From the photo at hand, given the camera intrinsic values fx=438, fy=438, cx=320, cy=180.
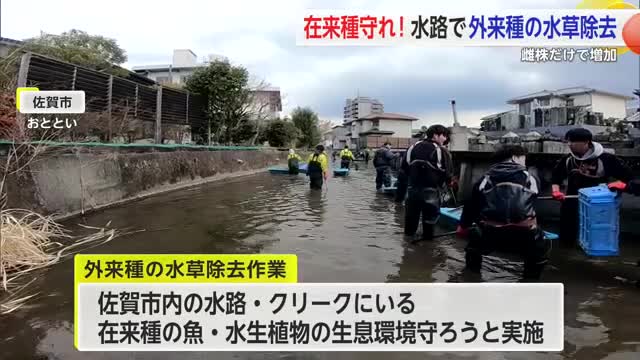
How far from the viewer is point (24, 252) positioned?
17.0 feet

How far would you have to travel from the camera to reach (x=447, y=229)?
772 cm

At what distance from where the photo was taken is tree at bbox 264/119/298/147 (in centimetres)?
3077

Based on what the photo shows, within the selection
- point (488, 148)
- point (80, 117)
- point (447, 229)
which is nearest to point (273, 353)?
point (447, 229)

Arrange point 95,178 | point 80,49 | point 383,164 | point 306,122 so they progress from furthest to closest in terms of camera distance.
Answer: point 306,122 < point 80,49 < point 383,164 < point 95,178

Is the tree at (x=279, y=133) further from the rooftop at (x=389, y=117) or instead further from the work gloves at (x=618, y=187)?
the rooftop at (x=389, y=117)

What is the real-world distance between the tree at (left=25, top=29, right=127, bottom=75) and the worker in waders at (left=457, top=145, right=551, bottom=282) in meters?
15.9

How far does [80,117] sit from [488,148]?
29.8ft
